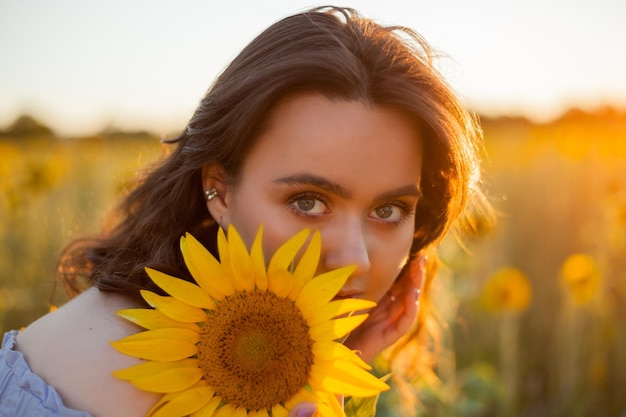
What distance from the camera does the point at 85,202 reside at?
4398 mm

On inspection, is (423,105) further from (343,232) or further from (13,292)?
(13,292)

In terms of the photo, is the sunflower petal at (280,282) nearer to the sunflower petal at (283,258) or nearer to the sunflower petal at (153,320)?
the sunflower petal at (283,258)

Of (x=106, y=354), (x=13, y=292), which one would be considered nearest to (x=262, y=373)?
(x=106, y=354)

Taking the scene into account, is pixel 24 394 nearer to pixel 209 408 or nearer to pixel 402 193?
pixel 209 408

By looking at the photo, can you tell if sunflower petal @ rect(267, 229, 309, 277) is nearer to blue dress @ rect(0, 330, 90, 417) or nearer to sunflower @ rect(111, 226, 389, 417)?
sunflower @ rect(111, 226, 389, 417)

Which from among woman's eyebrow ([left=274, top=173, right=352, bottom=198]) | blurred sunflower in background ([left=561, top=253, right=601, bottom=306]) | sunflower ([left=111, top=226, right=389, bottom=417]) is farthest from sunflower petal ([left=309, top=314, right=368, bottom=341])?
blurred sunflower in background ([left=561, top=253, right=601, bottom=306])

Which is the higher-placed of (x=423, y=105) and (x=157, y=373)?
(x=423, y=105)

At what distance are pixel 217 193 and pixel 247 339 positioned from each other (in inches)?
22.2

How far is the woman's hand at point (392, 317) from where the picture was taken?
6.69 ft

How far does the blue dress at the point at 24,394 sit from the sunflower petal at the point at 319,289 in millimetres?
452

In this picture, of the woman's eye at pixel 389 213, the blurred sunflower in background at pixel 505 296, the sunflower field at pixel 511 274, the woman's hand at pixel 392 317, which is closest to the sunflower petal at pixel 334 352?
the woman's eye at pixel 389 213

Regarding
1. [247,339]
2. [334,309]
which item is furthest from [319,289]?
[247,339]

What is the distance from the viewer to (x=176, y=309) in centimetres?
122

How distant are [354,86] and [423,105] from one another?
166 mm
